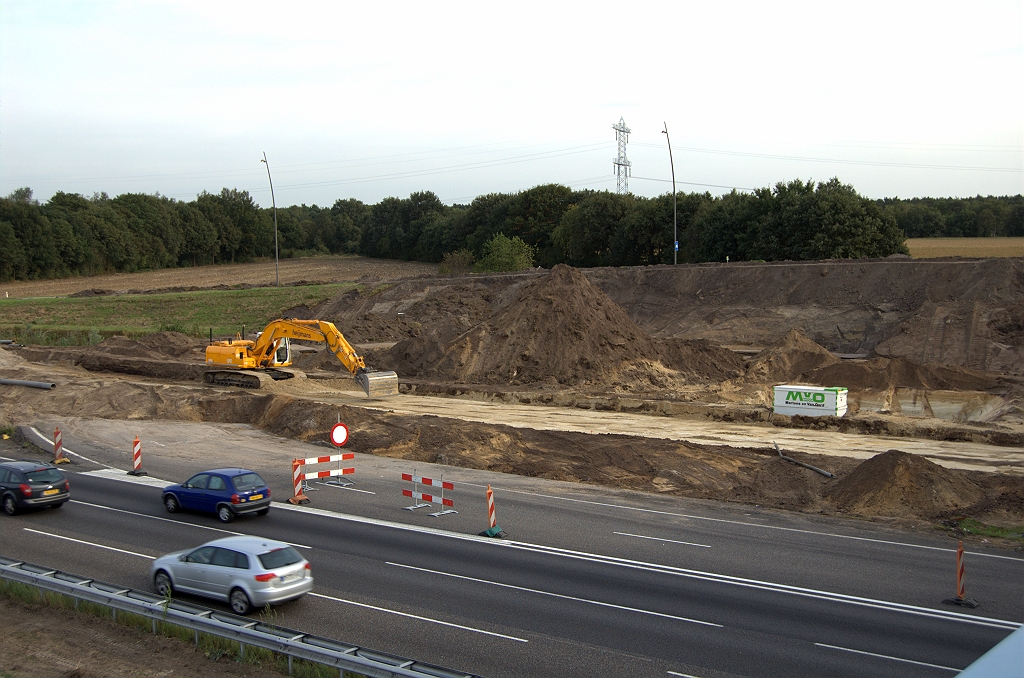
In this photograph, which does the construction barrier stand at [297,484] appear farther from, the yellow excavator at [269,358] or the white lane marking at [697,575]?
the yellow excavator at [269,358]

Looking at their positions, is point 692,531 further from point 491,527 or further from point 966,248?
point 966,248

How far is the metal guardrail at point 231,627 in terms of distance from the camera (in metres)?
10.6

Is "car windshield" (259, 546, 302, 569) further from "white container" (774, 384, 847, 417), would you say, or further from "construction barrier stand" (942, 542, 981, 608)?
"white container" (774, 384, 847, 417)

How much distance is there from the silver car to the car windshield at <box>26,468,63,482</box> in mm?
7380

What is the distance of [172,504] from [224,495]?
1902 millimetres

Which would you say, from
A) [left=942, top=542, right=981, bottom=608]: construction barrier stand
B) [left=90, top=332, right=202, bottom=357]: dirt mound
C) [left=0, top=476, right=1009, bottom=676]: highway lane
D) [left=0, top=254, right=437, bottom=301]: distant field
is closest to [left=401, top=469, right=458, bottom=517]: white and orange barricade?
[left=0, top=476, right=1009, bottom=676]: highway lane

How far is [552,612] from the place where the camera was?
551 inches

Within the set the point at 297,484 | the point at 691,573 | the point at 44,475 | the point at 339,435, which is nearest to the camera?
the point at 691,573

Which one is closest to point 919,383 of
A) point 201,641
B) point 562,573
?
point 562,573

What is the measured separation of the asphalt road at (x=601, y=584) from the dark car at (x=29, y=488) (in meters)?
0.39

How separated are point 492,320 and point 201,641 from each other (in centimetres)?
3524

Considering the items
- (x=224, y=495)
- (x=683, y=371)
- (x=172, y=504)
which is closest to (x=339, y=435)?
(x=224, y=495)

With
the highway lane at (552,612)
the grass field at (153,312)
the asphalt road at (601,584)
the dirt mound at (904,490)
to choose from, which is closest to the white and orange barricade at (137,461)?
the asphalt road at (601,584)

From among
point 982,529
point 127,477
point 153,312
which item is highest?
point 153,312
